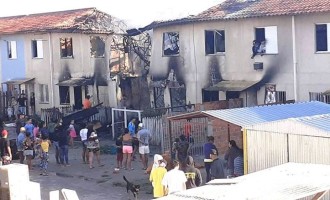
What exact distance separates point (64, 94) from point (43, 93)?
1483mm

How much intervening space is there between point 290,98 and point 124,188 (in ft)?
27.3

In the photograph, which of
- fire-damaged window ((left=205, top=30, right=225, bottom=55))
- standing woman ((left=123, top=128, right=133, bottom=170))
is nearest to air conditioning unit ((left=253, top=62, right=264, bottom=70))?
fire-damaged window ((left=205, top=30, right=225, bottom=55))

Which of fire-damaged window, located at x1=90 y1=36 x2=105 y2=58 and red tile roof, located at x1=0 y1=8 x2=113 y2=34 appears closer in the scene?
red tile roof, located at x1=0 y1=8 x2=113 y2=34

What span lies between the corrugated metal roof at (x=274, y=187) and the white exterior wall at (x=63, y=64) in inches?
781

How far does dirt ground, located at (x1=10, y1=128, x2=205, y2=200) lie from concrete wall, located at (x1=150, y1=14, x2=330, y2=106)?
5238 millimetres

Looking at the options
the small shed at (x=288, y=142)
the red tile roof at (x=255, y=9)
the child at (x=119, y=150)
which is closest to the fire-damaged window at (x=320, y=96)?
the red tile roof at (x=255, y=9)

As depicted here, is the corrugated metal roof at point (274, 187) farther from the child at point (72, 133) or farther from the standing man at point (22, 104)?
the standing man at point (22, 104)

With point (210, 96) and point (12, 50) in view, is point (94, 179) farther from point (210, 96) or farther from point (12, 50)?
point (12, 50)

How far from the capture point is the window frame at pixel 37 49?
34281 mm

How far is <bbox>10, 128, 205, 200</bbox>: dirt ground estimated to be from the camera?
1862 centimetres

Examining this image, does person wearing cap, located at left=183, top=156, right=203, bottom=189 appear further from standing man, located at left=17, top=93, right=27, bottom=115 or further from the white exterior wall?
standing man, located at left=17, top=93, right=27, bottom=115

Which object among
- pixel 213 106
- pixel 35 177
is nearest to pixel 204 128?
pixel 213 106

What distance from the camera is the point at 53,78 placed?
33.8 m

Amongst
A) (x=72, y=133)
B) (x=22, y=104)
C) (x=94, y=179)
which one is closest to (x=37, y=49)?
(x=22, y=104)
